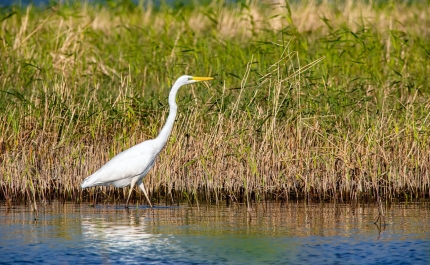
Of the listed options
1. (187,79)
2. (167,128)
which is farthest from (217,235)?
(187,79)

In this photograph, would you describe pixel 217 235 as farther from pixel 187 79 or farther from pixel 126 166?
pixel 187 79

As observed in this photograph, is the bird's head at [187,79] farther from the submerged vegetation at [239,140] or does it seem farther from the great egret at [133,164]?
the submerged vegetation at [239,140]

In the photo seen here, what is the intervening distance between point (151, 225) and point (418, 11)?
11.0m

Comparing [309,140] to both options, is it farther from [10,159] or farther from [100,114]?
[10,159]

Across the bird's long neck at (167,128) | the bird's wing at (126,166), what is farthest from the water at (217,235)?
the bird's long neck at (167,128)

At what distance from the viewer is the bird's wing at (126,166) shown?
8094 mm

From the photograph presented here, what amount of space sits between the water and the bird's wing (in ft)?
0.99

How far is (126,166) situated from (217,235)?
5.87 feet

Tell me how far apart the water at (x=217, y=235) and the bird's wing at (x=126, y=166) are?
0.30 m

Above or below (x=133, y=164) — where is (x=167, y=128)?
above

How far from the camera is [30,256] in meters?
5.91

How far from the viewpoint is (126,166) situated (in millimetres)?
8133

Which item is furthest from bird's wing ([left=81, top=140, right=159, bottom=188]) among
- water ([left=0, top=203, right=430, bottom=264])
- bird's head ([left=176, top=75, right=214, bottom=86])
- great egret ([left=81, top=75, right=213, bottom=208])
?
bird's head ([left=176, top=75, right=214, bottom=86])

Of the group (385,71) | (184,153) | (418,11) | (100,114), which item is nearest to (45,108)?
(100,114)
